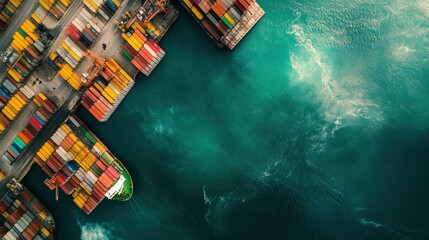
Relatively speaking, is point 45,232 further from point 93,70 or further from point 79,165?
point 93,70

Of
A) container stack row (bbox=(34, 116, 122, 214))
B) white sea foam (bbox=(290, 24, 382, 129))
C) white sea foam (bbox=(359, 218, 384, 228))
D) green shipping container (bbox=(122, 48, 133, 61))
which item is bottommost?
container stack row (bbox=(34, 116, 122, 214))

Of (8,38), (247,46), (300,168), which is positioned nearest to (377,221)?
(300,168)

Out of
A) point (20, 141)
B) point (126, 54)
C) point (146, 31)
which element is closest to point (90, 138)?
point (20, 141)

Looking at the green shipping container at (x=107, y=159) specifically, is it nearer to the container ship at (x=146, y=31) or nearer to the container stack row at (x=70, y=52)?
the container ship at (x=146, y=31)

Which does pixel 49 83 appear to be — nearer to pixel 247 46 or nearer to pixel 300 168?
→ pixel 247 46

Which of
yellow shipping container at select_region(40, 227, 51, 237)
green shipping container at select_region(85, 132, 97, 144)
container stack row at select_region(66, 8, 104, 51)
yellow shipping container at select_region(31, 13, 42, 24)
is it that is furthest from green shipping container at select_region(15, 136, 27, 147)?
yellow shipping container at select_region(31, 13, 42, 24)

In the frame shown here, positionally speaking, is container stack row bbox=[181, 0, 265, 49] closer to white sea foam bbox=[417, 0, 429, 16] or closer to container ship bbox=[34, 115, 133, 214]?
white sea foam bbox=[417, 0, 429, 16]

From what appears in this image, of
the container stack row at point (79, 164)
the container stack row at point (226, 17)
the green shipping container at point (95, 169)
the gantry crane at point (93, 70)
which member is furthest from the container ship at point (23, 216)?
the container stack row at point (226, 17)
